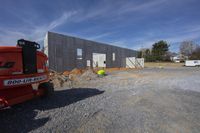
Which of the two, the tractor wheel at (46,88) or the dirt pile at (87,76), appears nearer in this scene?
the tractor wheel at (46,88)

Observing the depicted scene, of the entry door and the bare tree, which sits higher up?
the bare tree

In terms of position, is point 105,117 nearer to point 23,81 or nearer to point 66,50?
point 23,81

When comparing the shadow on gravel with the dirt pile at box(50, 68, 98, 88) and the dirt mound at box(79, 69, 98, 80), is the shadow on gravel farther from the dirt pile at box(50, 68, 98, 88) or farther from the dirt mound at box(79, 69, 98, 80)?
the dirt mound at box(79, 69, 98, 80)

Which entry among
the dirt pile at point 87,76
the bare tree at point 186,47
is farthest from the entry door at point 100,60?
the bare tree at point 186,47

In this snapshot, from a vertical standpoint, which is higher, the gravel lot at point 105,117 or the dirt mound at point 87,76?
the dirt mound at point 87,76

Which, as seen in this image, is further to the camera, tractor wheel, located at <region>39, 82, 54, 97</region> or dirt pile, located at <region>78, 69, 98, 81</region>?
dirt pile, located at <region>78, 69, 98, 81</region>

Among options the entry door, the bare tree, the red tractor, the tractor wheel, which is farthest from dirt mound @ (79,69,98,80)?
the bare tree

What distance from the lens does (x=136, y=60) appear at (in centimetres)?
3162

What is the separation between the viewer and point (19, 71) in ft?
11.3

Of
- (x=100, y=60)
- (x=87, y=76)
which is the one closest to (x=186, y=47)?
(x=100, y=60)

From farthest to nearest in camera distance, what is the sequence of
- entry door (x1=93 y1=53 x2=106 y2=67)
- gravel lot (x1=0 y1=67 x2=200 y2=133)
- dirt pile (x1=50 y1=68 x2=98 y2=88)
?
entry door (x1=93 y1=53 x2=106 y2=67) → dirt pile (x1=50 y1=68 x2=98 y2=88) → gravel lot (x1=0 y1=67 x2=200 y2=133)

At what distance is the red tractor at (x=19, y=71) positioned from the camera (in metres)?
3.11

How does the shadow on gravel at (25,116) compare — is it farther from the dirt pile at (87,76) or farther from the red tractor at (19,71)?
the dirt pile at (87,76)

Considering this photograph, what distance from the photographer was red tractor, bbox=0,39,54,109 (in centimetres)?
311
